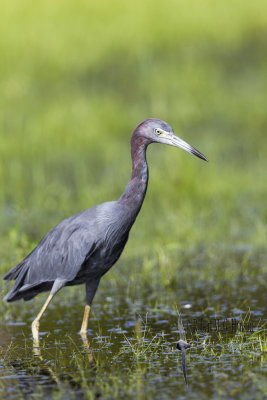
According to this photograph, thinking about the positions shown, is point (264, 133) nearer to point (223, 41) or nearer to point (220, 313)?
point (223, 41)

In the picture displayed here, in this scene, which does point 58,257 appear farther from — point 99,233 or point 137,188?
point 137,188

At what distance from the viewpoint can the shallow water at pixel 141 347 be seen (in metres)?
5.52

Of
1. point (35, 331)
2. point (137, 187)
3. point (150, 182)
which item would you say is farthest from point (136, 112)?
point (35, 331)

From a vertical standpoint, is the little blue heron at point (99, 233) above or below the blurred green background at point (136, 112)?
below

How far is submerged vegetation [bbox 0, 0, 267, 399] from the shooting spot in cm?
621

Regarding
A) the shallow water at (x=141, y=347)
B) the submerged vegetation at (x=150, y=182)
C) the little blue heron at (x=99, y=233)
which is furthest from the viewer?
the little blue heron at (x=99, y=233)

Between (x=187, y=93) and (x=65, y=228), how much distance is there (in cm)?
950

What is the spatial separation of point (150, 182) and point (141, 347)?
21.1ft

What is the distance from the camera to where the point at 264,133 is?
1521 centimetres

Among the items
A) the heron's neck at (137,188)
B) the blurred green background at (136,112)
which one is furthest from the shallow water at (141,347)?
the blurred green background at (136,112)

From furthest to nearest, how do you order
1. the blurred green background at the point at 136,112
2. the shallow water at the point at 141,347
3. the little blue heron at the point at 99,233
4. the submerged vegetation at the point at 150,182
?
the blurred green background at the point at 136,112 < the little blue heron at the point at 99,233 < the submerged vegetation at the point at 150,182 < the shallow water at the point at 141,347

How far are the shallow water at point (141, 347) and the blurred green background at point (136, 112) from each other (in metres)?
1.24

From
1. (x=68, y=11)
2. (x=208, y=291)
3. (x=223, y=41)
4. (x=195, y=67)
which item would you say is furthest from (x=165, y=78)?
(x=208, y=291)

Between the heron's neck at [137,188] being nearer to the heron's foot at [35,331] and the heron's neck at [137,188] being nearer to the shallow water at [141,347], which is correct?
the shallow water at [141,347]
